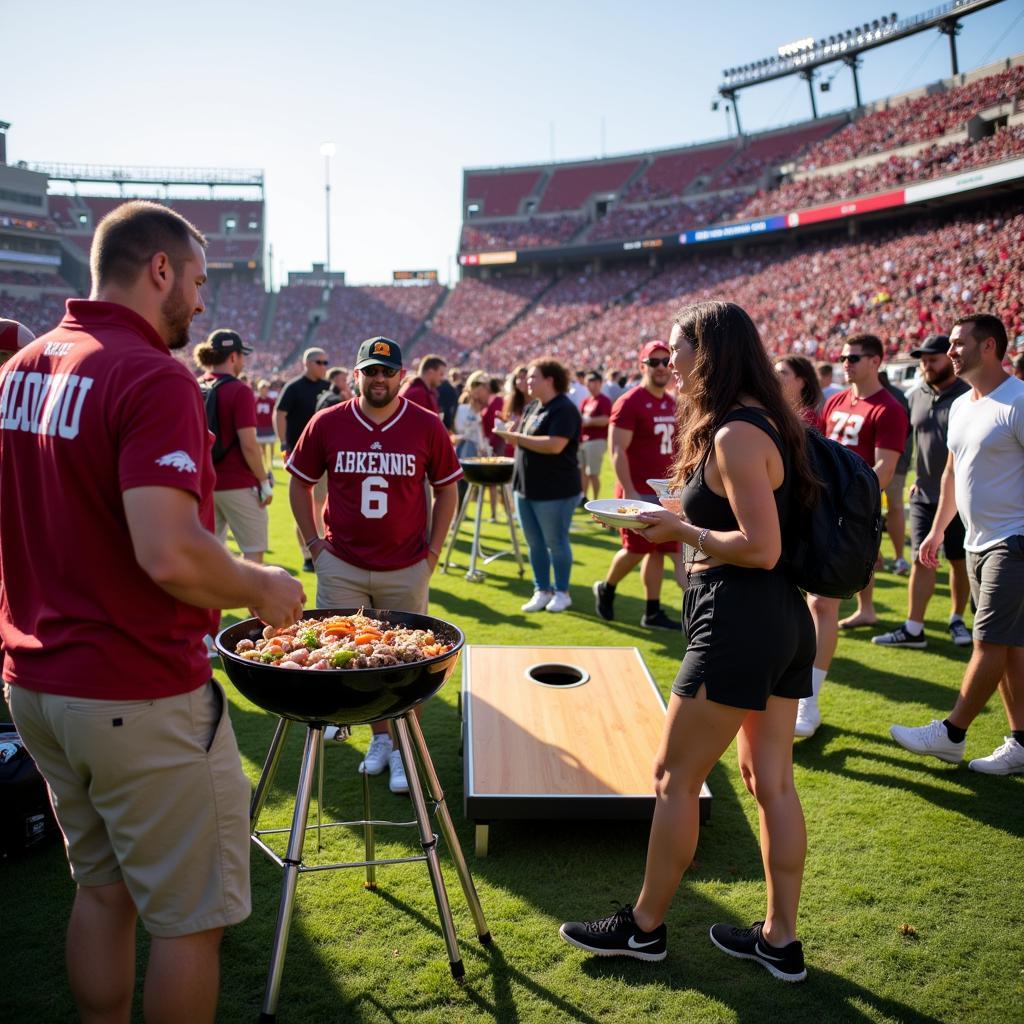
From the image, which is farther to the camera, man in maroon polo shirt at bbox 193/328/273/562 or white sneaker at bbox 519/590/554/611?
white sneaker at bbox 519/590/554/611

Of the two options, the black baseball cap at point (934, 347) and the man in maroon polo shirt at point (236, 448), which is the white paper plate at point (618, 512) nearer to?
the man in maroon polo shirt at point (236, 448)

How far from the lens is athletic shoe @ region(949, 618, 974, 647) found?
6680 mm

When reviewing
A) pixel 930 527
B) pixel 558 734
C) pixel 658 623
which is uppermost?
pixel 930 527

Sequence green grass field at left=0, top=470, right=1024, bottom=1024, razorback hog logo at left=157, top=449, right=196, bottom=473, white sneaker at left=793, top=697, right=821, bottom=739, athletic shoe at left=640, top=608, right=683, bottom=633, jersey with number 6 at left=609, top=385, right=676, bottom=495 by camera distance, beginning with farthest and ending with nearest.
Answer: athletic shoe at left=640, top=608, right=683, bottom=633, jersey with number 6 at left=609, top=385, right=676, bottom=495, white sneaker at left=793, top=697, right=821, bottom=739, green grass field at left=0, top=470, right=1024, bottom=1024, razorback hog logo at left=157, top=449, right=196, bottom=473

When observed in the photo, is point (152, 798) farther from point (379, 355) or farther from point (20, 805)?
point (379, 355)

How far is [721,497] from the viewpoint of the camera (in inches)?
105

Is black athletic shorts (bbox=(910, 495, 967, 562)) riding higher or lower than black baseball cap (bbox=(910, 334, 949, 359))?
lower

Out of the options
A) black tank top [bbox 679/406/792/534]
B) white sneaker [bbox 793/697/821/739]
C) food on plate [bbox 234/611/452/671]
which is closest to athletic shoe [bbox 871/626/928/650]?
white sneaker [bbox 793/697/821/739]

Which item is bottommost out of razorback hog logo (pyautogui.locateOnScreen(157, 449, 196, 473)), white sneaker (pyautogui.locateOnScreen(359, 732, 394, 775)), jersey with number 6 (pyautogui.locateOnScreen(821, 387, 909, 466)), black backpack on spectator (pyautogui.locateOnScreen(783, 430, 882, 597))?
white sneaker (pyautogui.locateOnScreen(359, 732, 394, 775))

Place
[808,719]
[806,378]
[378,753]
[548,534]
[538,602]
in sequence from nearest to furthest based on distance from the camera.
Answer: [378,753] → [808,719] → [806,378] → [548,534] → [538,602]

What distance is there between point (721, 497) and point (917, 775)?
9.29 feet

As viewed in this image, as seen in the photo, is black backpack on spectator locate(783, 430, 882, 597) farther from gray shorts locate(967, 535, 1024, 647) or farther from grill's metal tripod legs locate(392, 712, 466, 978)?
gray shorts locate(967, 535, 1024, 647)

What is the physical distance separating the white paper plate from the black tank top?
0.13 meters

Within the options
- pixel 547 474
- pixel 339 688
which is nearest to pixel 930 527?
pixel 547 474
